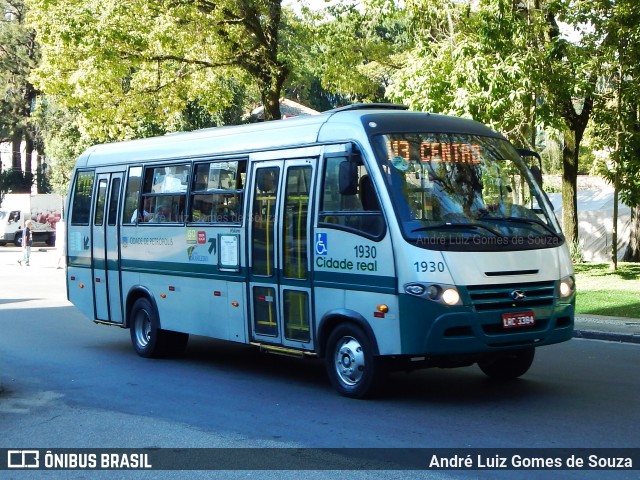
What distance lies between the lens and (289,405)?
9.70m

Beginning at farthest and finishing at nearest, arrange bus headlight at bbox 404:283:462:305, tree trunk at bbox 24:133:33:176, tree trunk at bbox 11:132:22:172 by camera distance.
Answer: tree trunk at bbox 11:132:22:172, tree trunk at bbox 24:133:33:176, bus headlight at bbox 404:283:462:305

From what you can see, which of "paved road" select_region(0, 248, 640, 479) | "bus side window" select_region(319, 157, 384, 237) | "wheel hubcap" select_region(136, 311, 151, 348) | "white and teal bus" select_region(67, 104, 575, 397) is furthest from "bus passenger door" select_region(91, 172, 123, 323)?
"bus side window" select_region(319, 157, 384, 237)

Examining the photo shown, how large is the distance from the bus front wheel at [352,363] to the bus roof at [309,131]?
2.01 m

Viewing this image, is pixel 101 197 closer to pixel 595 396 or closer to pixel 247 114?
pixel 595 396

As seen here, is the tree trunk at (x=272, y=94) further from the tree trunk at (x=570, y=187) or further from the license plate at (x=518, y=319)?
the license plate at (x=518, y=319)

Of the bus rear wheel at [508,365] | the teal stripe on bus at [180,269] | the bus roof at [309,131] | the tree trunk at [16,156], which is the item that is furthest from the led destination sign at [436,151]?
the tree trunk at [16,156]

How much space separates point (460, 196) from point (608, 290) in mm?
12018

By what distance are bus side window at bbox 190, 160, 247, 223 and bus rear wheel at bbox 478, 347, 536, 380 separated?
3.33 metres

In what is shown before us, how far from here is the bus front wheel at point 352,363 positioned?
9.57 m

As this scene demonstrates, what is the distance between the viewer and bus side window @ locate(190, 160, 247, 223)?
11.6 meters

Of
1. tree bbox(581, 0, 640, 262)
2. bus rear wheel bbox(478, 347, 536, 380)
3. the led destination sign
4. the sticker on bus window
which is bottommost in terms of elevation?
bus rear wheel bbox(478, 347, 536, 380)

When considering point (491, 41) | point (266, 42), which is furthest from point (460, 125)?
point (266, 42)

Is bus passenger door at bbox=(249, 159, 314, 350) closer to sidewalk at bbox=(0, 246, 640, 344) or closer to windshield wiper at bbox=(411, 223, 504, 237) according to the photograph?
windshield wiper at bbox=(411, 223, 504, 237)

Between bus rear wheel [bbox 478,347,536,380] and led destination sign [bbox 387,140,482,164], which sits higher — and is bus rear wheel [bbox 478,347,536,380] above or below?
below
